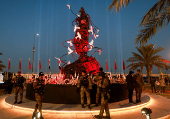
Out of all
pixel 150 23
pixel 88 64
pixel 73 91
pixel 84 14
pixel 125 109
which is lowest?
pixel 125 109

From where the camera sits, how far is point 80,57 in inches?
464

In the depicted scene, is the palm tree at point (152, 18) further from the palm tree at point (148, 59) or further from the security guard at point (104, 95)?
the palm tree at point (148, 59)

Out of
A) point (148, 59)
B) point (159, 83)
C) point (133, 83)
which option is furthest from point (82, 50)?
point (148, 59)

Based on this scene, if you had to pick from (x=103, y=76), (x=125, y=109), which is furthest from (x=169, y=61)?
(x=103, y=76)

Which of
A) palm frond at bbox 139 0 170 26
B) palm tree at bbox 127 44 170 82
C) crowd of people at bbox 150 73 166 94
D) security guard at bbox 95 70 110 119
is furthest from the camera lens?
palm tree at bbox 127 44 170 82

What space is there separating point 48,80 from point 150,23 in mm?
7905

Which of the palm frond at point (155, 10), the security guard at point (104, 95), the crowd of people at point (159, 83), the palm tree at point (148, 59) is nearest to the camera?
the security guard at point (104, 95)

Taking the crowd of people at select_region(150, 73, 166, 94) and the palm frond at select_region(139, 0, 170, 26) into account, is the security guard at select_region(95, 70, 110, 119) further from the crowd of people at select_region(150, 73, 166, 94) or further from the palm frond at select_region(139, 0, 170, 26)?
the crowd of people at select_region(150, 73, 166, 94)

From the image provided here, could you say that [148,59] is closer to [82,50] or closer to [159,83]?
[159,83]

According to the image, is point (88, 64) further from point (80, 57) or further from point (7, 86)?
point (7, 86)

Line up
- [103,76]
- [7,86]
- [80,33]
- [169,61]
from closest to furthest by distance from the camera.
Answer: [103,76] → [80,33] → [7,86] → [169,61]

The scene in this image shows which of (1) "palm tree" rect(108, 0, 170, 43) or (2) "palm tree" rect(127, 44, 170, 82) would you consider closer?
(1) "palm tree" rect(108, 0, 170, 43)

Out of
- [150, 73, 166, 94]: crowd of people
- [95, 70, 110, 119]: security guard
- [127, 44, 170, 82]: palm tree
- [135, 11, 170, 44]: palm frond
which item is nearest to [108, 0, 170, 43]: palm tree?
[135, 11, 170, 44]: palm frond

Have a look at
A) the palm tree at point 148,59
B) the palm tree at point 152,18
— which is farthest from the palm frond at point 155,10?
the palm tree at point 148,59
